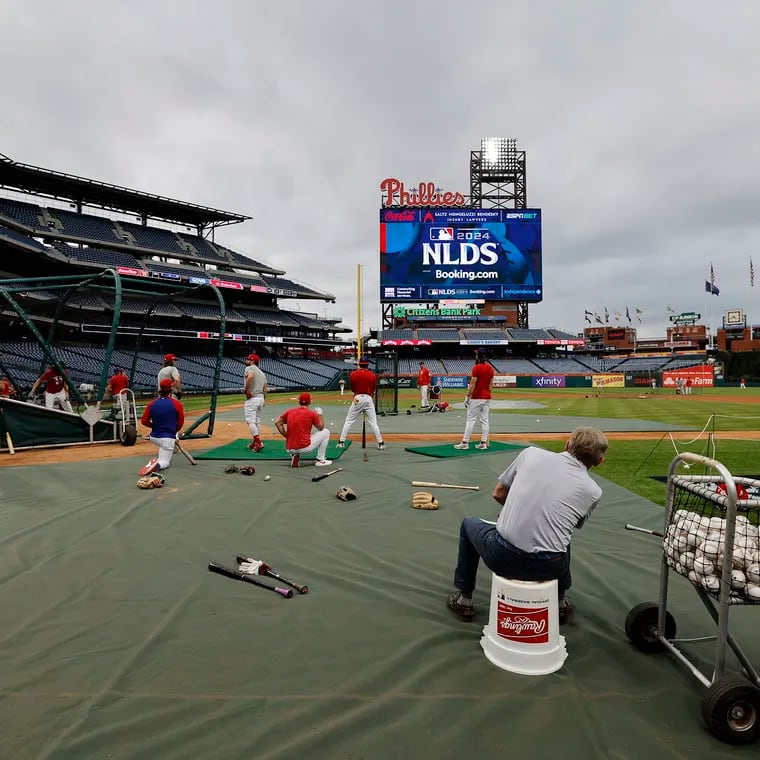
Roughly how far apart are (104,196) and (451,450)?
5305 centimetres

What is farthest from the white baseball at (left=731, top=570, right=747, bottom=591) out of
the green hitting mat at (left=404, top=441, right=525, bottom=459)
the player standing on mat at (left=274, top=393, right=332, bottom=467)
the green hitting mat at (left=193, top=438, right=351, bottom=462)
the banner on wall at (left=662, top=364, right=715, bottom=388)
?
the banner on wall at (left=662, top=364, right=715, bottom=388)

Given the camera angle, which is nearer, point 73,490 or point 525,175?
point 73,490

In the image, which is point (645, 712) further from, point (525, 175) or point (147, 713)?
point (525, 175)

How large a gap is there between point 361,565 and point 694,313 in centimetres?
13844

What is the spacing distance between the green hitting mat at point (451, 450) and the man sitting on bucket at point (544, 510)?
6519 mm

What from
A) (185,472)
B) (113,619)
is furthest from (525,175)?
(113,619)

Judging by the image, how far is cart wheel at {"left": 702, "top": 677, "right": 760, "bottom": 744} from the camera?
2.18 meters

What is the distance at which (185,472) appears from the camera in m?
7.97

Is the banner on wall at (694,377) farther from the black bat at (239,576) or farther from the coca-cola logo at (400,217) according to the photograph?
the black bat at (239,576)

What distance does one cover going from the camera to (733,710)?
7.31ft

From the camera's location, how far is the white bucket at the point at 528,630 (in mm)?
2713

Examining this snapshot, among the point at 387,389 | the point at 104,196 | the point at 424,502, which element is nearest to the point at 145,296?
the point at 104,196

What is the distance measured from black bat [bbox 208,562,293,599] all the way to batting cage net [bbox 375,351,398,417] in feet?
42.9

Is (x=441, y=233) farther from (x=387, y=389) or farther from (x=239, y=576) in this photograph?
(x=239, y=576)
